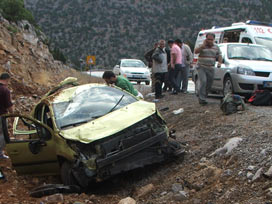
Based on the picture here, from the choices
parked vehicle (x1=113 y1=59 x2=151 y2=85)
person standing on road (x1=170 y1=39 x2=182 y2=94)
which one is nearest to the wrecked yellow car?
person standing on road (x1=170 y1=39 x2=182 y2=94)

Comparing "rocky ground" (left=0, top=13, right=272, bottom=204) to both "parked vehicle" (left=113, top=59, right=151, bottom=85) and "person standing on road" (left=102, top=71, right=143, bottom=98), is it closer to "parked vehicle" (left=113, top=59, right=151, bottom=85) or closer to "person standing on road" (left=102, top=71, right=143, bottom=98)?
"person standing on road" (left=102, top=71, right=143, bottom=98)

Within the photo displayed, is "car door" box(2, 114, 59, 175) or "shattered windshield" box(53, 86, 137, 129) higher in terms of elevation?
"shattered windshield" box(53, 86, 137, 129)

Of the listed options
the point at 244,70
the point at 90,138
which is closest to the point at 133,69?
the point at 244,70

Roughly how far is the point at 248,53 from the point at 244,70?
4.14 ft

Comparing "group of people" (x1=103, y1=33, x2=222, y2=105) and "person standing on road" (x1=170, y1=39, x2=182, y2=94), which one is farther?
"person standing on road" (x1=170, y1=39, x2=182, y2=94)

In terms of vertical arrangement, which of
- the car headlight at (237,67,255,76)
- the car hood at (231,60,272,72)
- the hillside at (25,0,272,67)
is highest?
the car hood at (231,60,272,72)

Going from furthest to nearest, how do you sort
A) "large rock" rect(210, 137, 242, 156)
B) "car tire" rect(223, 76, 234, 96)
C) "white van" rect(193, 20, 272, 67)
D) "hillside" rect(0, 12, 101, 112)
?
"hillside" rect(0, 12, 101, 112)
"white van" rect(193, 20, 272, 67)
"car tire" rect(223, 76, 234, 96)
"large rock" rect(210, 137, 242, 156)

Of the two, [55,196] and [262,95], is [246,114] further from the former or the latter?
[55,196]

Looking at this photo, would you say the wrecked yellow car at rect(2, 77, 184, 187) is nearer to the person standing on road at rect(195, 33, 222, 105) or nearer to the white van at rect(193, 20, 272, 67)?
the person standing on road at rect(195, 33, 222, 105)

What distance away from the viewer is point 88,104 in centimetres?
694

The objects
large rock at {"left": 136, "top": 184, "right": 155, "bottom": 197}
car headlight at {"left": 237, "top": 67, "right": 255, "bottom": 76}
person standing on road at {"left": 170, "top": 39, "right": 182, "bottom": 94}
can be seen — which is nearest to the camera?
large rock at {"left": 136, "top": 184, "right": 155, "bottom": 197}

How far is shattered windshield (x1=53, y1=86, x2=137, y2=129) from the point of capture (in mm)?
6586

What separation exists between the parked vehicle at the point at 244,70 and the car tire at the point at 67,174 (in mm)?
6129

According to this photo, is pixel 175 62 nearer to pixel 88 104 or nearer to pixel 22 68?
pixel 88 104
